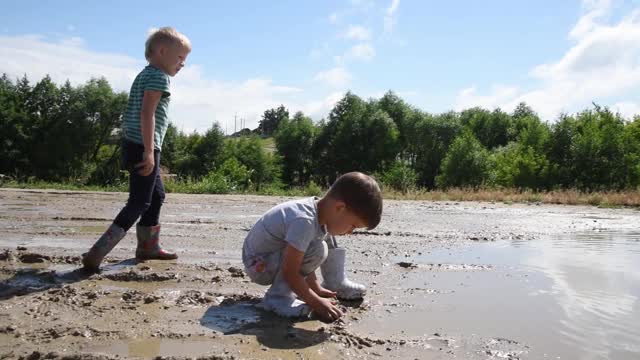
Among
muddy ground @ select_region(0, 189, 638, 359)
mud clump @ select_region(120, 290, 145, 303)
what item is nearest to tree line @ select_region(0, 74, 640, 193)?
muddy ground @ select_region(0, 189, 638, 359)

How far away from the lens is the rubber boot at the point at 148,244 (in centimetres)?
457

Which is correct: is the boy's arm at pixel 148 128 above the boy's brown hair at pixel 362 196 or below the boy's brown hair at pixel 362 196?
above

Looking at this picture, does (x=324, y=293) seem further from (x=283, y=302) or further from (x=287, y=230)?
(x=287, y=230)

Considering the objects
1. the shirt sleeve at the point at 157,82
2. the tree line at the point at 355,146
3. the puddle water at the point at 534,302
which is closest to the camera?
the puddle water at the point at 534,302

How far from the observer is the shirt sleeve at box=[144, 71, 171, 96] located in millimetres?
4129

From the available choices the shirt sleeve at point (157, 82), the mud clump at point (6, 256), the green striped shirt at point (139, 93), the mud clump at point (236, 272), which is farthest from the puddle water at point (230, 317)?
the mud clump at point (6, 256)

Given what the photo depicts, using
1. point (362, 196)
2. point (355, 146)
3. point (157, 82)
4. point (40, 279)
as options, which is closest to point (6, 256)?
point (40, 279)

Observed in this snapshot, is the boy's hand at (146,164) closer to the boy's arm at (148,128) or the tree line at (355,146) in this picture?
the boy's arm at (148,128)

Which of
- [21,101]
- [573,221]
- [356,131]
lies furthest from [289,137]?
[573,221]

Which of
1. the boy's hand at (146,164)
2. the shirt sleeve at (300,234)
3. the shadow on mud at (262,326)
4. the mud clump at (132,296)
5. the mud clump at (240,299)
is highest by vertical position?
the boy's hand at (146,164)

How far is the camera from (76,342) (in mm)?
2561

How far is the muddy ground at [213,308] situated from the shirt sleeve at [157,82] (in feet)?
4.43

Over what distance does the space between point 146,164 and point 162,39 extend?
3.21 ft

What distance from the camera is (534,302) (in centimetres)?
360
